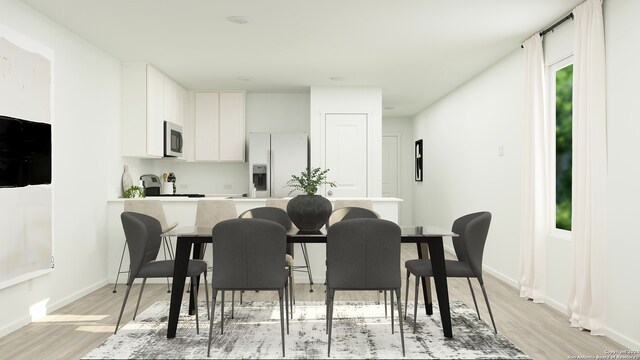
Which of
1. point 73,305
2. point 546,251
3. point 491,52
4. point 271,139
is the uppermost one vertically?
point 491,52

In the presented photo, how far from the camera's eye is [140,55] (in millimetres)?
5848

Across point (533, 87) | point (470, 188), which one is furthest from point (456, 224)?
point (470, 188)

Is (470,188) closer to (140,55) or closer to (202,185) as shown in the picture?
(202,185)

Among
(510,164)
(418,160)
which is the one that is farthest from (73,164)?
(418,160)

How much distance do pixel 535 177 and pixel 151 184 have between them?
4.85 metres

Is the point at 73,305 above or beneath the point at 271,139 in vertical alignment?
beneath

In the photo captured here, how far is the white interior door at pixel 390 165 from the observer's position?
11.2m

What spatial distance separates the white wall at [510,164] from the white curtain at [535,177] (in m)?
0.16

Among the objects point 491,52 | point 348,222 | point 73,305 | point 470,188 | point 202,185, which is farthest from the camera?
point 202,185

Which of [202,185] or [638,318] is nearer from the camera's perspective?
[638,318]

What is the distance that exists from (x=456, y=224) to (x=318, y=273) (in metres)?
2.03

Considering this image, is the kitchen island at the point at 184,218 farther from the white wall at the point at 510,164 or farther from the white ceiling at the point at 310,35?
the white ceiling at the point at 310,35

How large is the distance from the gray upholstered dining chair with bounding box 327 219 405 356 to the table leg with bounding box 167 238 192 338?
1.07m

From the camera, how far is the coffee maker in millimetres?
6820
